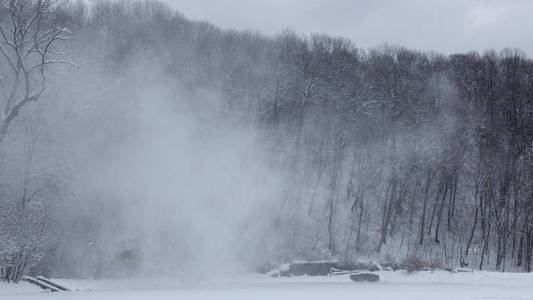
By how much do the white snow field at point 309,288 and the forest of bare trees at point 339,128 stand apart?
7.17 metres

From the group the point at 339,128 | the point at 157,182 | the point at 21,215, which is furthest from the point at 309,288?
the point at 339,128

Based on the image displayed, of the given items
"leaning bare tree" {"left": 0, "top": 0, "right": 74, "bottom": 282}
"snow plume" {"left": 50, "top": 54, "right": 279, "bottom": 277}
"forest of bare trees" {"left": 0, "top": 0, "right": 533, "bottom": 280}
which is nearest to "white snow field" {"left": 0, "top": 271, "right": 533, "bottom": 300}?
"leaning bare tree" {"left": 0, "top": 0, "right": 74, "bottom": 282}

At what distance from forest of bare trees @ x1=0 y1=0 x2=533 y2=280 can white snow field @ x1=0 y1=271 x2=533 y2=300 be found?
717 centimetres

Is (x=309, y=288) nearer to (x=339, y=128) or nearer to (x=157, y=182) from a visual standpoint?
(x=157, y=182)

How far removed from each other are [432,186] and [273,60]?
2174 centimetres

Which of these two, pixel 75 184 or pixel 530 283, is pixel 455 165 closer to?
pixel 530 283

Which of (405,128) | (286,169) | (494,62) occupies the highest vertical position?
(494,62)

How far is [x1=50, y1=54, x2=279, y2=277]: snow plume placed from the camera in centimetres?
3850

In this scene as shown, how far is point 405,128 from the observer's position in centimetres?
5606

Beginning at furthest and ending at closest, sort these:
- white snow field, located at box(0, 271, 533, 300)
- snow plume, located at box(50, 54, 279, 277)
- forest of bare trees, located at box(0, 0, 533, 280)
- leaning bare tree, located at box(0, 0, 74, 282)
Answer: forest of bare trees, located at box(0, 0, 533, 280) → snow plume, located at box(50, 54, 279, 277) → leaning bare tree, located at box(0, 0, 74, 282) → white snow field, located at box(0, 271, 533, 300)

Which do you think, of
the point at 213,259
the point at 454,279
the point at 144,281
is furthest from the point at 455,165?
the point at 144,281

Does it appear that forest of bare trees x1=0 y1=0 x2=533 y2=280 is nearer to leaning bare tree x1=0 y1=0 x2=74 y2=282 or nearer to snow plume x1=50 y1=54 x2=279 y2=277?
snow plume x1=50 y1=54 x2=279 y2=277

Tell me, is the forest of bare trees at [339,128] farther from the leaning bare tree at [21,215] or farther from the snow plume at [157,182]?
the leaning bare tree at [21,215]

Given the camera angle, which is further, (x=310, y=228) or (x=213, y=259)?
(x=310, y=228)
